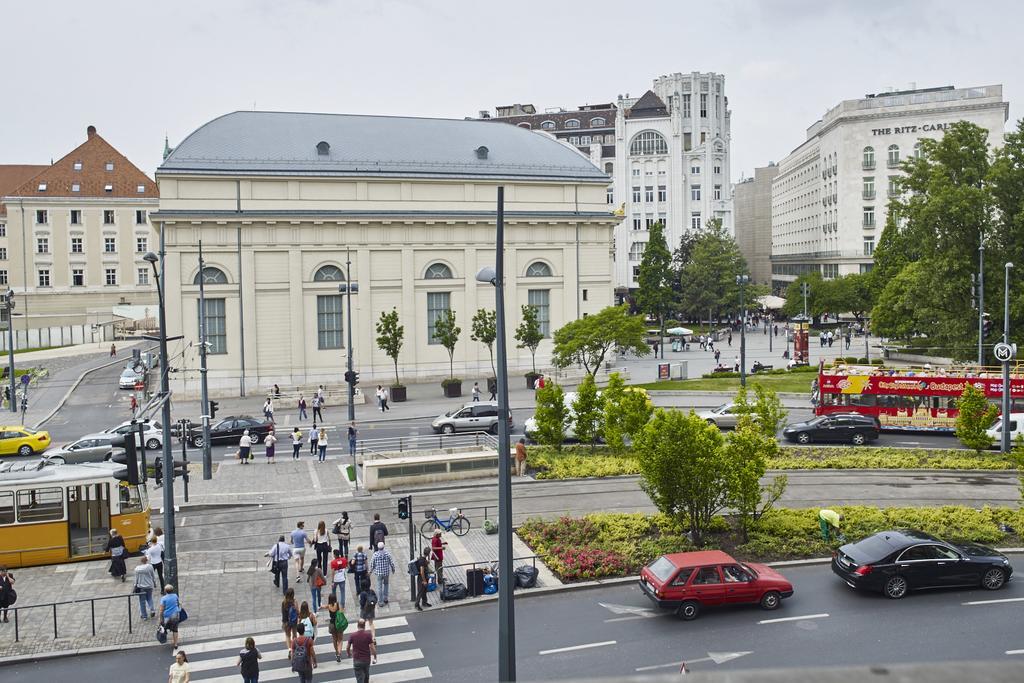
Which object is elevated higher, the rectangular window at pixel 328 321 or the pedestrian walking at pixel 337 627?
the rectangular window at pixel 328 321

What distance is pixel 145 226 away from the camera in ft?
345

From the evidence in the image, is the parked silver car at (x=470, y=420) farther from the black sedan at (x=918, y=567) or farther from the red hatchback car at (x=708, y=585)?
the black sedan at (x=918, y=567)

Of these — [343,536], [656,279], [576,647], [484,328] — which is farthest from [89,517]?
[656,279]

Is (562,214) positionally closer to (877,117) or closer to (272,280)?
(272,280)

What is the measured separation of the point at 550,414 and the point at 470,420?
A: 834 cm

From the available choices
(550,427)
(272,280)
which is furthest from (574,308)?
(550,427)

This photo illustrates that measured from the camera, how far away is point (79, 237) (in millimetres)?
102688

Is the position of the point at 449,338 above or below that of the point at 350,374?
above

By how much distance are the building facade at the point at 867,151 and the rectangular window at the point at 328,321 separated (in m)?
66.3

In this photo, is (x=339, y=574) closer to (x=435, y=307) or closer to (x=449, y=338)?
(x=449, y=338)

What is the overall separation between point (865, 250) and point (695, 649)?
108 meters

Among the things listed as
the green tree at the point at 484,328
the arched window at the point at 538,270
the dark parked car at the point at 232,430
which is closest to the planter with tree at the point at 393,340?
the green tree at the point at 484,328

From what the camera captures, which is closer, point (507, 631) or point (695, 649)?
point (507, 631)

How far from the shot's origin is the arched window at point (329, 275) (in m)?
63.9
